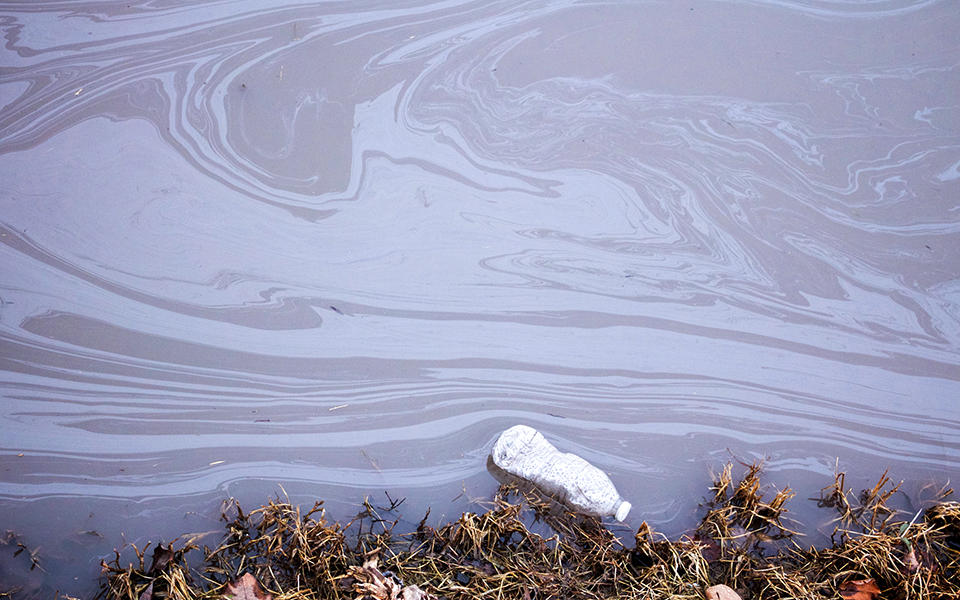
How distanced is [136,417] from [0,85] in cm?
91

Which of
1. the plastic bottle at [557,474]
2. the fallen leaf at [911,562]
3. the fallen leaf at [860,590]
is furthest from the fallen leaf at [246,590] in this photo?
the fallen leaf at [911,562]

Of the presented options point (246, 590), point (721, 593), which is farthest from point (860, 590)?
point (246, 590)

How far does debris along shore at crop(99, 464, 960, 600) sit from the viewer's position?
151 centimetres

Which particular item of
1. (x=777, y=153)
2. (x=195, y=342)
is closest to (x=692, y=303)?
(x=777, y=153)

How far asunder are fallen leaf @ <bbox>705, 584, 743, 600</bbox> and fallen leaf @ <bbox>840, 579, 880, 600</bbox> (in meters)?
0.26

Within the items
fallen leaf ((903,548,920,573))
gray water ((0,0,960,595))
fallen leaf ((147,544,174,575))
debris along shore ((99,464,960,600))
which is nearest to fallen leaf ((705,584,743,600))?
debris along shore ((99,464,960,600))

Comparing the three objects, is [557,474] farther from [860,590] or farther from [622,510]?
[860,590]

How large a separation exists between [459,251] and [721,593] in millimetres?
997

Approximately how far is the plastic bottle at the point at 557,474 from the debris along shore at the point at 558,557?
4 centimetres

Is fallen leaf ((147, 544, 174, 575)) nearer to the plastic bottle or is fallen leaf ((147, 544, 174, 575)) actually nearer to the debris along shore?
the debris along shore

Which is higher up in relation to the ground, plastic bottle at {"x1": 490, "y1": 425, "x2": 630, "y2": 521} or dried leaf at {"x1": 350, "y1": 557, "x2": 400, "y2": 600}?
plastic bottle at {"x1": 490, "y1": 425, "x2": 630, "y2": 521}

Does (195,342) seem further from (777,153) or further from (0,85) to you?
(777,153)

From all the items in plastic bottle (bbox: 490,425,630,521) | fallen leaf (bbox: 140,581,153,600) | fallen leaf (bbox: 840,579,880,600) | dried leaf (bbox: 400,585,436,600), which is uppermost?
plastic bottle (bbox: 490,425,630,521)

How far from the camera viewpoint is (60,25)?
1.75 metres
